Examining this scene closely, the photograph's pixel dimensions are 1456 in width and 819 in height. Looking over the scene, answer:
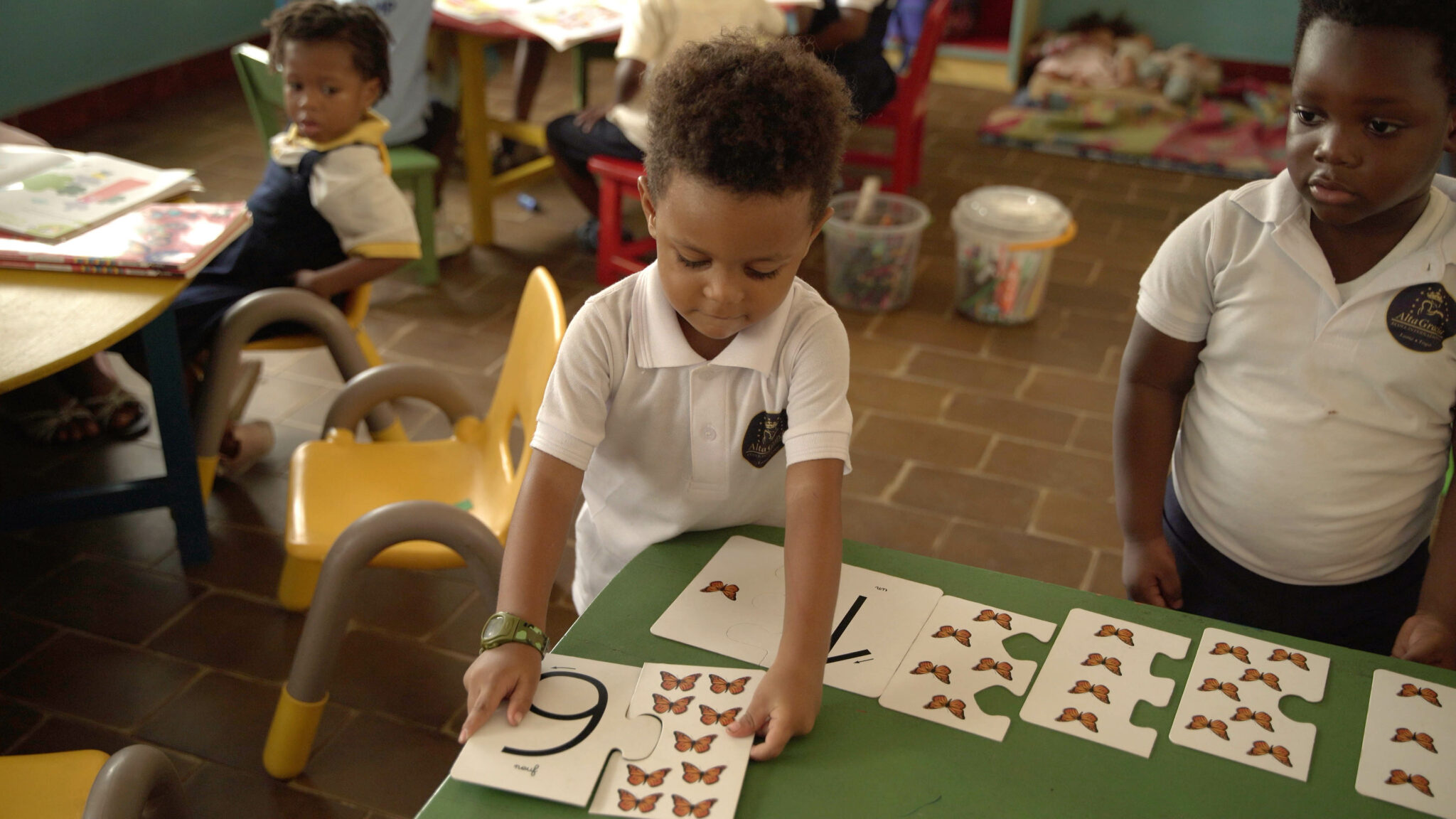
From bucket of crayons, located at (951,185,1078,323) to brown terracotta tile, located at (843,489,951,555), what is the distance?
1.15 meters

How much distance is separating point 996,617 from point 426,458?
46.3 inches

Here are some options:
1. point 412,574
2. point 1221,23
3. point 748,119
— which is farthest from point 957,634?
point 1221,23

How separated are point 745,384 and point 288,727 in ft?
3.34

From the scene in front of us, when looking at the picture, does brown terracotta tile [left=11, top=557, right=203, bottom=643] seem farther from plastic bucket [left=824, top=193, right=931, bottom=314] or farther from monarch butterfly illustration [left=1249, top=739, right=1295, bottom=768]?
plastic bucket [left=824, top=193, right=931, bottom=314]

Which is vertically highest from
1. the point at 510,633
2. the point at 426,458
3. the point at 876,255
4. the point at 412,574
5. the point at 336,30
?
the point at 336,30

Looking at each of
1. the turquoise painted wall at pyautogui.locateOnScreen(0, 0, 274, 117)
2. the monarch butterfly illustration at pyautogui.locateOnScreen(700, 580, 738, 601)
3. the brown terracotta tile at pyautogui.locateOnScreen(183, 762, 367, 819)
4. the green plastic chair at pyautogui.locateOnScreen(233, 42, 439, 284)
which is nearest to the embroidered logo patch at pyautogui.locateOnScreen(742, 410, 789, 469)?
the monarch butterfly illustration at pyautogui.locateOnScreen(700, 580, 738, 601)

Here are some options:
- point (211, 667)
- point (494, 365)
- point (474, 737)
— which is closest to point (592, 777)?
point (474, 737)

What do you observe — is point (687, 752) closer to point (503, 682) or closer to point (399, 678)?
point (503, 682)

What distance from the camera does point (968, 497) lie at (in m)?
2.68

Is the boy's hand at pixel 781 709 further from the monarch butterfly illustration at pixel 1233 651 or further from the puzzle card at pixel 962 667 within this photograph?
the monarch butterfly illustration at pixel 1233 651

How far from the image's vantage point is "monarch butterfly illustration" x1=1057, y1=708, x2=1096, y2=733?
3.23ft

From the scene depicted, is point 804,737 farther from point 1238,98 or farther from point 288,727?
point 1238,98

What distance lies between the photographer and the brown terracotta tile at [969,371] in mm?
3191

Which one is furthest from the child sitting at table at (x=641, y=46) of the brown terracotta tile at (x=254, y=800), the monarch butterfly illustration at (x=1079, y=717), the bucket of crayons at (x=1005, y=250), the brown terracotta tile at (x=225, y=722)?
the monarch butterfly illustration at (x=1079, y=717)
